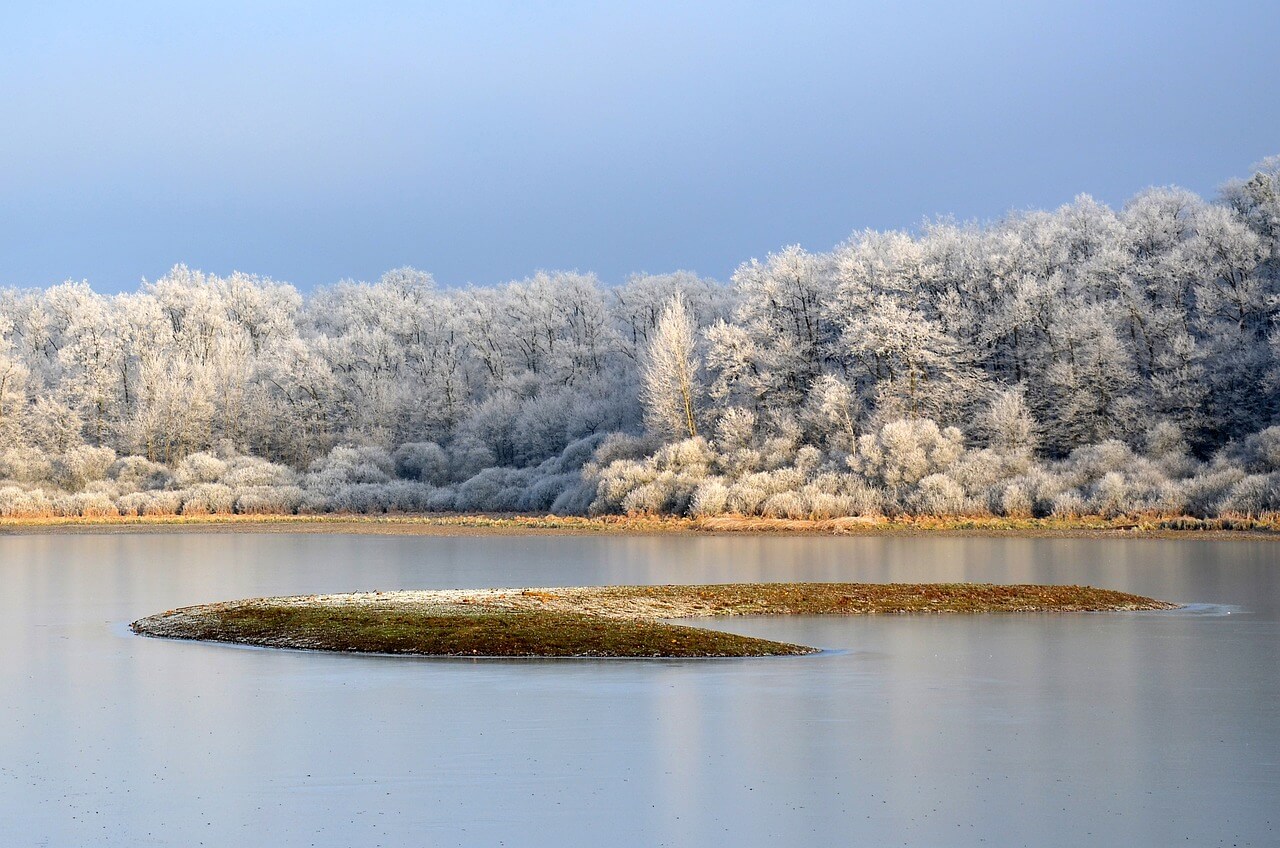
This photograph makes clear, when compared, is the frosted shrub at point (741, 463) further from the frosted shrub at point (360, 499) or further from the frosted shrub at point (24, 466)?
the frosted shrub at point (24, 466)

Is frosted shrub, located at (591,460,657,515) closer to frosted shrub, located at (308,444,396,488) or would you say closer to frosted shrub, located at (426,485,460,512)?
frosted shrub, located at (426,485,460,512)

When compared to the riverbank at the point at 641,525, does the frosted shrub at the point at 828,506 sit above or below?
above

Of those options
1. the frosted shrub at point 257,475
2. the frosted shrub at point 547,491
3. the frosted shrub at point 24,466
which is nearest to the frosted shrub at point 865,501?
the frosted shrub at point 547,491

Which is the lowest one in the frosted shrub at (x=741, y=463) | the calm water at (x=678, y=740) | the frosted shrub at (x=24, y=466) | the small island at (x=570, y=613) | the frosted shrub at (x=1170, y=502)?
the calm water at (x=678, y=740)

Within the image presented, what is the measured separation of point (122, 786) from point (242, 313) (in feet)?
293

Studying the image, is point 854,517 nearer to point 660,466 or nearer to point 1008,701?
point 660,466

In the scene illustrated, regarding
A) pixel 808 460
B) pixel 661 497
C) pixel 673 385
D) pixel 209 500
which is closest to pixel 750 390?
pixel 673 385

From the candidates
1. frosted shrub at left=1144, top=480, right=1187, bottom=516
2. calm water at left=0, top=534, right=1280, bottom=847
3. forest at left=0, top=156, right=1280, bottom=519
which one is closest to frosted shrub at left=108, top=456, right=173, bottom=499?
forest at left=0, top=156, right=1280, bottom=519

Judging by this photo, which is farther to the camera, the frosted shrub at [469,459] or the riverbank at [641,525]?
the frosted shrub at [469,459]

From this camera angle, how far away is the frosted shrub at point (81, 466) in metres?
72.2

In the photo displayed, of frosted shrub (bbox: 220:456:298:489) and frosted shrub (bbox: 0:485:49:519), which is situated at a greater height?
frosted shrub (bbox: 220:456:298:489)

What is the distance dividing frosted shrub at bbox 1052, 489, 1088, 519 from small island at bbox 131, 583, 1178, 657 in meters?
25.4

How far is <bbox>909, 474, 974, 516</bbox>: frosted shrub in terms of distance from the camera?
53791 millimetres

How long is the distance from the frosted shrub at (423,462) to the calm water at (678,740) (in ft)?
169
